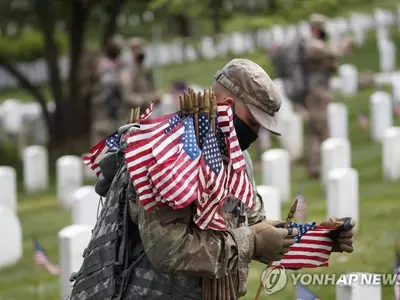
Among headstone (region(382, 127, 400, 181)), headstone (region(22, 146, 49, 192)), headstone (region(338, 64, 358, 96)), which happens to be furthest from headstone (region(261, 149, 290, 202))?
headstone (region(338, 64, 358, 96))

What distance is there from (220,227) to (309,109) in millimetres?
10118

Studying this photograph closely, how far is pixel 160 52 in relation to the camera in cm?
3572

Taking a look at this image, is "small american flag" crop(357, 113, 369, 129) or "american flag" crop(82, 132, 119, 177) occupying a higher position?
"american flag" crop(82, 132, 119, 177)

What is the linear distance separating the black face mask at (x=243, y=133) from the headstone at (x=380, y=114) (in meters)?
13.1

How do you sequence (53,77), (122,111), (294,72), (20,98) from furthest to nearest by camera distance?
(20,98) < (53,77) < (122,111) < (294,72)

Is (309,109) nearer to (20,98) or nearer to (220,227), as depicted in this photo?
(220,227)

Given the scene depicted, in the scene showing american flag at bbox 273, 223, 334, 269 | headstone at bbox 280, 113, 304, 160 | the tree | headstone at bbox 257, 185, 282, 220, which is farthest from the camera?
the tree

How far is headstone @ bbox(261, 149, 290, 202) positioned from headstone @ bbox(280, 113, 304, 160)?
13.7 feet

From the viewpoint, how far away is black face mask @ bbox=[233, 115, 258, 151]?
16.0ft

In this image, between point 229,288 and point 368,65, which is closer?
point 229,288

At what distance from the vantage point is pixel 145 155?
4.58 meters

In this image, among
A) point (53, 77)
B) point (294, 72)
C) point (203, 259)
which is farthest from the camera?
point (53, 77)

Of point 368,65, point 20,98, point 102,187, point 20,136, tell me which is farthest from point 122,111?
point 20,98

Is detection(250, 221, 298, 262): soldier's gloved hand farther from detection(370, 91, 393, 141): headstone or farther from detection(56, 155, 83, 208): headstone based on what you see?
detection(370, 91, 393, 141): headstone
